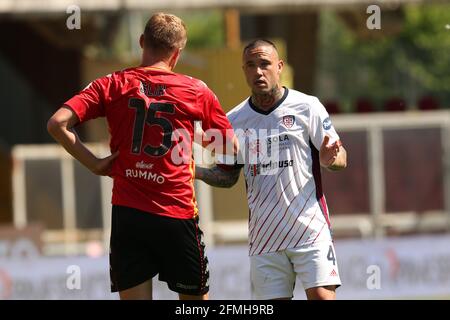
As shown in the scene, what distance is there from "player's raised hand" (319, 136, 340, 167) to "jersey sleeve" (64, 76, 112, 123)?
51.4 inches

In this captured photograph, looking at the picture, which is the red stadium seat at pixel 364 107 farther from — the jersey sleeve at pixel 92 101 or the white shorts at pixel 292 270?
the jersey sleeve at pixel 92 101

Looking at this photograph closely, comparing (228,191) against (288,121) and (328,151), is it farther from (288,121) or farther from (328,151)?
(328,151)

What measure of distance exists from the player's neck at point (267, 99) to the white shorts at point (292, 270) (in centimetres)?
90

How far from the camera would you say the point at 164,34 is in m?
6.13

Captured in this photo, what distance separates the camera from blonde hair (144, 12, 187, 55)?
6129 millimetres

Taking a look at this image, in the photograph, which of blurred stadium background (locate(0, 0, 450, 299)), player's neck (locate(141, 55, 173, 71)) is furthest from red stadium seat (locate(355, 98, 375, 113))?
player's neck (locate(141, 55, 173, 71))

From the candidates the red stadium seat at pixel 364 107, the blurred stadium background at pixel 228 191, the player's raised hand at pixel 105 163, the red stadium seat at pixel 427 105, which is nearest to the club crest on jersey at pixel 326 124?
the player's raised hand at pixel 105 163

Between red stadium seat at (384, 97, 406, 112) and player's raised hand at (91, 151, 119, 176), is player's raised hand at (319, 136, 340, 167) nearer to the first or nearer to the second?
player's raised hand at (91, 151, 119, 176)

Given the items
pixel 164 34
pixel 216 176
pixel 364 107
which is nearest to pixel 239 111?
pixel 216 176

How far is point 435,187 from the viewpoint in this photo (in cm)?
1617

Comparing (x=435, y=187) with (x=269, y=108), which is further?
(x=435, y=187)

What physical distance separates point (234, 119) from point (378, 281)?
6885 millimetres
